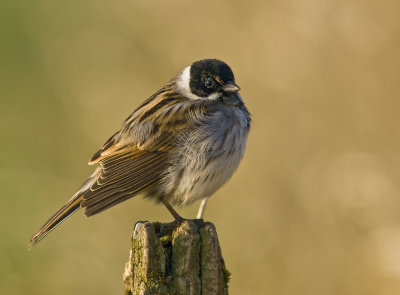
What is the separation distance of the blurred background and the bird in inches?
62.0

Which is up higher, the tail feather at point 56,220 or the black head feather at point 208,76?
the black head feather at point 208,76

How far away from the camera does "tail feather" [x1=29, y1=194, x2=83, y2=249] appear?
16.4 ft

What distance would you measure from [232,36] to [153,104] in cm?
225

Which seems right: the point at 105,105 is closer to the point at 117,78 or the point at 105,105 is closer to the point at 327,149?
the point at 117,78

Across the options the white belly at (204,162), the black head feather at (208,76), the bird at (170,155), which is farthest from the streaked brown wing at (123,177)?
the black head feather at (208,76)

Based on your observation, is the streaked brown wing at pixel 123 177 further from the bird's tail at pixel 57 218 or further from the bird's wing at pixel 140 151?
the bird's tail at pixel 57 218

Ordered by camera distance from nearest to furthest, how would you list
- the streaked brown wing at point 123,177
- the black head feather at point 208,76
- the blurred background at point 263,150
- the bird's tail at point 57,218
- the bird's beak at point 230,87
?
the streaked brown wing at point 123,177 → the bird's tail at point 57,218 → the bird's beak at point 230,87 → the black head feather at point 208,76 → the blurred background at point 263,150

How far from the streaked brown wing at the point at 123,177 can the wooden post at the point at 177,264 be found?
1.34 m

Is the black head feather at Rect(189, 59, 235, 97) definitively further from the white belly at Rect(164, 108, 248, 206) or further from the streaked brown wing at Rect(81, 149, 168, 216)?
the streaked brown wing at Rect(81, 149, 168, 216)

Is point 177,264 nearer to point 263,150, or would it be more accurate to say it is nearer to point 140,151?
point 140,151

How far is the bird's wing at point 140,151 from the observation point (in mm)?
4980

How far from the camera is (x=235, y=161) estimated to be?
516 centimetres

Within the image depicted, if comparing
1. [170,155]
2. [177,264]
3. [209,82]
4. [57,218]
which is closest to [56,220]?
[57,218]

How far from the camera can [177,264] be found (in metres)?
3.52
